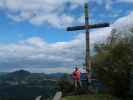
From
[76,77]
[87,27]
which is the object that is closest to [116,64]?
[87,27]

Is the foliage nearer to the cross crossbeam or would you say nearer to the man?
the cross crossbeam

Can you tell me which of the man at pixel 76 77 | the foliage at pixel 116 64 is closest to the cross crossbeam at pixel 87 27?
the foliage at pixel 116 64

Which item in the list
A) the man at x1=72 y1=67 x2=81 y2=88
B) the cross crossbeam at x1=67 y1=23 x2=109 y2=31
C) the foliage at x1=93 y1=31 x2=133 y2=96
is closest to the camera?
A: the man at x1=72 y1=67 x2=81 y2=88

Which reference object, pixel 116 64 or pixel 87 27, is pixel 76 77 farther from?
pixel 87 27

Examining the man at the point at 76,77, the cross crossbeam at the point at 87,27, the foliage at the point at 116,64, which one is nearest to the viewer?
the man at the point at 76,77

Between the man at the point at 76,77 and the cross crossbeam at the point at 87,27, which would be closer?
the man at the point at 76,77

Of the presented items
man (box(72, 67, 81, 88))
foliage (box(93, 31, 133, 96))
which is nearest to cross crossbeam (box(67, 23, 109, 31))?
foliage (box(93, 31, 133, 96))

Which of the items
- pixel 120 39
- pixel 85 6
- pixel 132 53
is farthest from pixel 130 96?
pixel 85 6

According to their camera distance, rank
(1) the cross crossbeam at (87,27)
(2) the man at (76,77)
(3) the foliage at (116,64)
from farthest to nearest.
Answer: (1) the cross crossbeam at (87,27) → (3) the foliage at (116,64) → (2) the man at (76,77)

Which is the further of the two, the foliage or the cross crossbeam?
the cross crossbeam

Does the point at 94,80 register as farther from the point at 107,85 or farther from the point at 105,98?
the point at 105,98

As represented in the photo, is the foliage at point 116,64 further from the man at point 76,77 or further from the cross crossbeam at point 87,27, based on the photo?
the man at point 76,77

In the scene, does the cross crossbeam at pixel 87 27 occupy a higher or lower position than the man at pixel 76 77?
higher

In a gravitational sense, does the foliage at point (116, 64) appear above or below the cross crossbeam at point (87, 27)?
below
